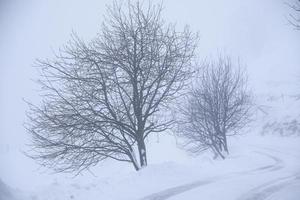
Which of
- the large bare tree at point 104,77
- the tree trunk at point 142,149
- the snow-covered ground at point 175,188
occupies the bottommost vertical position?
the snow-covered ground at point 175,188

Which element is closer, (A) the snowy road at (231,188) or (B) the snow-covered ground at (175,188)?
(A) the snowy road at (231,188)

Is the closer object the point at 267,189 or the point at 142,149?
the point at 267,189

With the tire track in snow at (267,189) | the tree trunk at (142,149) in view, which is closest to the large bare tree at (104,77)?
the tree trunk at (142,149)

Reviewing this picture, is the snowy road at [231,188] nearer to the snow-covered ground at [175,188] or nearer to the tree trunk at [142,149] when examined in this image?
the snow-covered ground at [175,188]

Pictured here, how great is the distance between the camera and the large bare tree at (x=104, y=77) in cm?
1282

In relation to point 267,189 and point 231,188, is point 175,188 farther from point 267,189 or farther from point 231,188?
point 267,189

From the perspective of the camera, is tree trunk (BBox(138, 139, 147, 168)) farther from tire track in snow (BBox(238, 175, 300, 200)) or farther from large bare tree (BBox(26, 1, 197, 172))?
tire track in snow (BBox(238, 175, 300, 200))

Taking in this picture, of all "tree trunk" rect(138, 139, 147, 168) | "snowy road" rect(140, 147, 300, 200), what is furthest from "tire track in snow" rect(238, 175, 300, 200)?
"tree trunk" rect(138, 139, 147, 168)

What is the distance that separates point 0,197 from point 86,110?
Answer: 506cm

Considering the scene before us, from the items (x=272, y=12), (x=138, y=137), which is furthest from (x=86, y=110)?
(x=272, y=12)

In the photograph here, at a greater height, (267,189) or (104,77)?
(104,77)

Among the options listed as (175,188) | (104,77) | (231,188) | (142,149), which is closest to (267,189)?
(231,188)

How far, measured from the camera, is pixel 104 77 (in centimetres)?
1323

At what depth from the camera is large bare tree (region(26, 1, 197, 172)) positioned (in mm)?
12820
